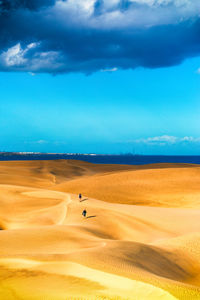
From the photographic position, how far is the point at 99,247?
758cm

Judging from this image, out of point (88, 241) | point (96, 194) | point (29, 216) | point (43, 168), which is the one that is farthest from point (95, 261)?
point (43, 168)

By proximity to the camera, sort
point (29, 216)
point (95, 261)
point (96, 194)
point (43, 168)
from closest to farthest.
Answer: point (95, 261)
point (29, 216)
point (96, 194)
point (43, 168)

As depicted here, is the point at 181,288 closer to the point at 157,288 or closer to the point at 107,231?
→ the point at 157,288

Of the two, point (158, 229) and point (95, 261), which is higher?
point (95, 261)

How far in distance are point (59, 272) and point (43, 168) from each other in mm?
37404

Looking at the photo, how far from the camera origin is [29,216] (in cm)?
1466

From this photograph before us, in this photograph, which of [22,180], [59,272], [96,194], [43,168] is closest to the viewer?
[59,272]

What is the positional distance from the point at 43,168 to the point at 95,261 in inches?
1454

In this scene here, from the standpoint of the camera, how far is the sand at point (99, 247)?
498cm

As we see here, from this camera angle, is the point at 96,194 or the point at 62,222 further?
the point at 96,194

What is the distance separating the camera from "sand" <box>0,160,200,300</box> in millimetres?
4980

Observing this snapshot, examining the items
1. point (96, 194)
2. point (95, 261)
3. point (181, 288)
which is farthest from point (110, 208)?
point (181, 288)

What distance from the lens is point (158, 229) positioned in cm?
1341

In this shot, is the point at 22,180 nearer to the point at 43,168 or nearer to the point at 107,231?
the point at 43,168
